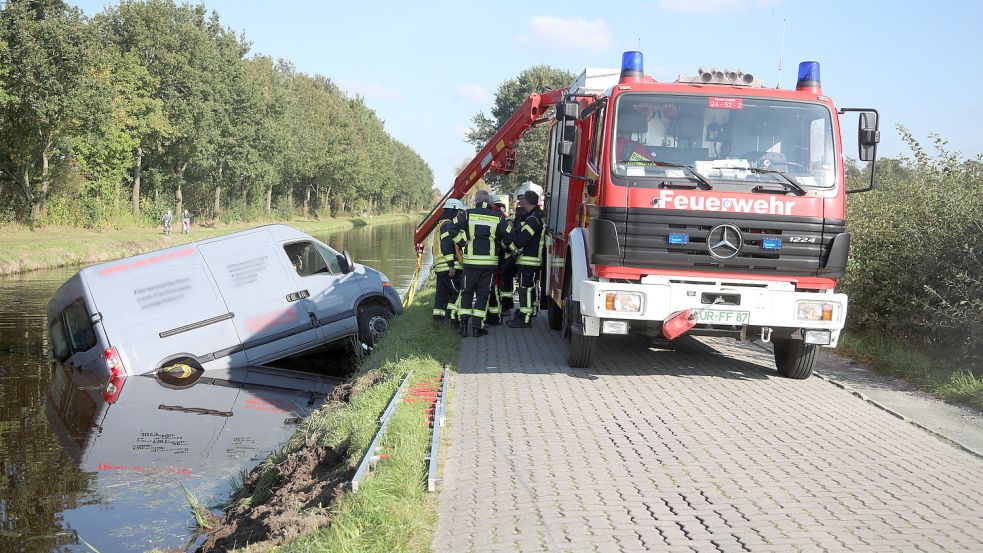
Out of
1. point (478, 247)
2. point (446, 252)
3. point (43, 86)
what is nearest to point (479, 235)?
point (478, 247)

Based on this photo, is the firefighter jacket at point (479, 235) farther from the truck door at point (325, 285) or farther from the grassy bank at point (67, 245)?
the grassy bank at point (67, 245)

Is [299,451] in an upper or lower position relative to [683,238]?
lower

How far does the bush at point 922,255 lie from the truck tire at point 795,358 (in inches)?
62.1

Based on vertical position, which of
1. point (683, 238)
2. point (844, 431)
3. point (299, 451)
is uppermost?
point (683, 238)

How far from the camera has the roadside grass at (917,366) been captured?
8843mm

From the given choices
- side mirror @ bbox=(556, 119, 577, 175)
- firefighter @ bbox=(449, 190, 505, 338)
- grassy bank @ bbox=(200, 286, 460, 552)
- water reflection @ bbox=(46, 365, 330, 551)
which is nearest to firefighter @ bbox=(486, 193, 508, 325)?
firefighter @ bbox=(449, 190, 505, 338)

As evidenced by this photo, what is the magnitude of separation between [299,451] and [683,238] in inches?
157

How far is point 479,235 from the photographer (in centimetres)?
1164

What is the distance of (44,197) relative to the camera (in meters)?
33.2

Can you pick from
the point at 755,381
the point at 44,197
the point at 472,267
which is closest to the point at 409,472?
the point at 755,381

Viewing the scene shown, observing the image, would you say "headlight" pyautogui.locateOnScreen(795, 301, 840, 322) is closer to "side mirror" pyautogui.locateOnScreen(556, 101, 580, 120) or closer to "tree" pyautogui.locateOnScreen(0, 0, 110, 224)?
"side mirror" pyautogui.locateOnScreen(556, 101, 580, 120)

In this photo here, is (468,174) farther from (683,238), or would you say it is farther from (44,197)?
(44,197)

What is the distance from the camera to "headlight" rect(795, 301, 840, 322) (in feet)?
27.9

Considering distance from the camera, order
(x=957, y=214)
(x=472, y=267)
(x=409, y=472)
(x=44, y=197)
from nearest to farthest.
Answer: (x=409, y=472) → (x=957, y=214) → (x=472, y=267) → (x=44, y=197)
